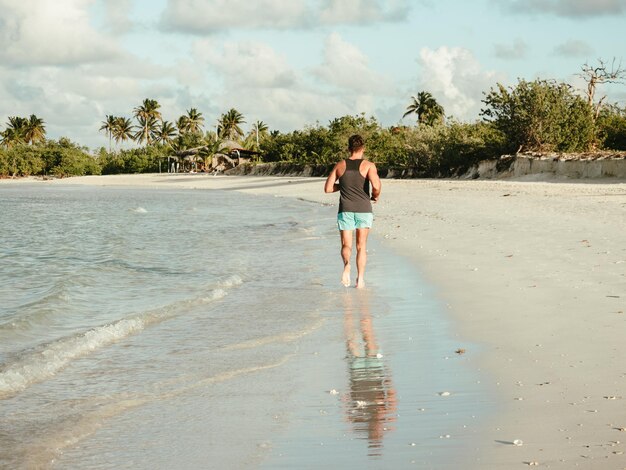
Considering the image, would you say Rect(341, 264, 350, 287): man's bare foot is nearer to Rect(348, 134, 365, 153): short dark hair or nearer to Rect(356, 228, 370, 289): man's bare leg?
Rect(356, 228, 370, 289): man's bare leg

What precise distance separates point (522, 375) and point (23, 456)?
10.4 feet

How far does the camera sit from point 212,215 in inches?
1191

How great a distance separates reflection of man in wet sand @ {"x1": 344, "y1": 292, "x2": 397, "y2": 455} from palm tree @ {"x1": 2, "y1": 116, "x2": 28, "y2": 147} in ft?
414

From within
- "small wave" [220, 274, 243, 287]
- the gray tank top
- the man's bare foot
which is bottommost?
"small wave" [220, 274, 243, 287]

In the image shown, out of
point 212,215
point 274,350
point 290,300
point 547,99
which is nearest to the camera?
point 274,350

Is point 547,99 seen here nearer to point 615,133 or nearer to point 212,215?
point 615,133

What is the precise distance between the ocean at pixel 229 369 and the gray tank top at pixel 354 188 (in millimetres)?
1086

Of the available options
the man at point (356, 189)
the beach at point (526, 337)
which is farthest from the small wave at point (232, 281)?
the man at point (356, 189)

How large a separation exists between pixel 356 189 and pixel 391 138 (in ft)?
216

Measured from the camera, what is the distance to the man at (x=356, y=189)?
33.2ft

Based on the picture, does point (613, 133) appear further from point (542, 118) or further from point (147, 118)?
point (147, 118)

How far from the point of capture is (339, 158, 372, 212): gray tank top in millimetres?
10141

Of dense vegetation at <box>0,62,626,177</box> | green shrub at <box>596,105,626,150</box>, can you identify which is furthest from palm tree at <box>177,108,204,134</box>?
green shrub at <box>596,105,626,150</box>

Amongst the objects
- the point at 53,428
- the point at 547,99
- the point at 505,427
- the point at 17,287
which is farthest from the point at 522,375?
the point at 547,99
